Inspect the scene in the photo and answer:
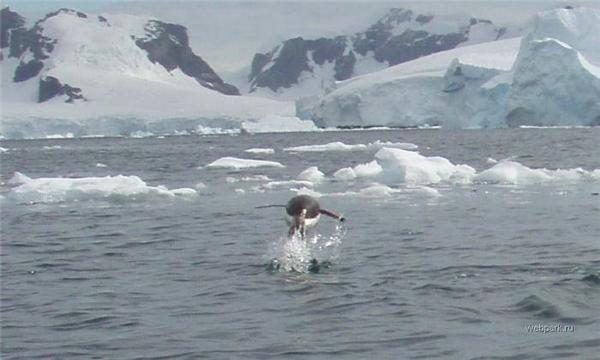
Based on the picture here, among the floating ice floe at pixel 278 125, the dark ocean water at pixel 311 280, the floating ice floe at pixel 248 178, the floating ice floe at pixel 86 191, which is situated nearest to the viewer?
the dark ocean water at pixel 311 280

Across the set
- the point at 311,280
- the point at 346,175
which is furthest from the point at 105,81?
the point at 311,280

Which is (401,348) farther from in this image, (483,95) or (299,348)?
(483,95)

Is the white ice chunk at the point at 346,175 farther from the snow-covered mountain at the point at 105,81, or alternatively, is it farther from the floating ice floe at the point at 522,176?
the snow-covered mountain at the point at 105,81

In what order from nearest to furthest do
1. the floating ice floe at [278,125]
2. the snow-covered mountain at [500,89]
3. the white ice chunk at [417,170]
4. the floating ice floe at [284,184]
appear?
the floating ice floe at [284,184] < the white ice chunk at [417,170] < the snow-covered mountain at [500,89] < the floating ice floe at [278,125]

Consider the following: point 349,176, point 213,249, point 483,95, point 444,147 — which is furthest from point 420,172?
point 483,95

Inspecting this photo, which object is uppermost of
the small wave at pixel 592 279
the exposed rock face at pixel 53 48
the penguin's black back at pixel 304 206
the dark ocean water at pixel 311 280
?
the exposed rock face at pixel 53 48

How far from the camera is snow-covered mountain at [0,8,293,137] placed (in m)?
107

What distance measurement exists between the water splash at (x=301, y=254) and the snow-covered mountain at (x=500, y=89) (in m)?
55.4

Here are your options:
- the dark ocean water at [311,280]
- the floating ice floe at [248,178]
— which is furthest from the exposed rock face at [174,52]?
the dark ocean water at [311,280]

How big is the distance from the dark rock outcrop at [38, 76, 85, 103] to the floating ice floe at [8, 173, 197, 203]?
339 ft

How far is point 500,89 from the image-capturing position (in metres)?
77.3

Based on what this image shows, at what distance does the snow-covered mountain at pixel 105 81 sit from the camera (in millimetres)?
107000

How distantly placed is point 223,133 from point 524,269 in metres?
91.5

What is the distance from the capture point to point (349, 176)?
30.4 meters
